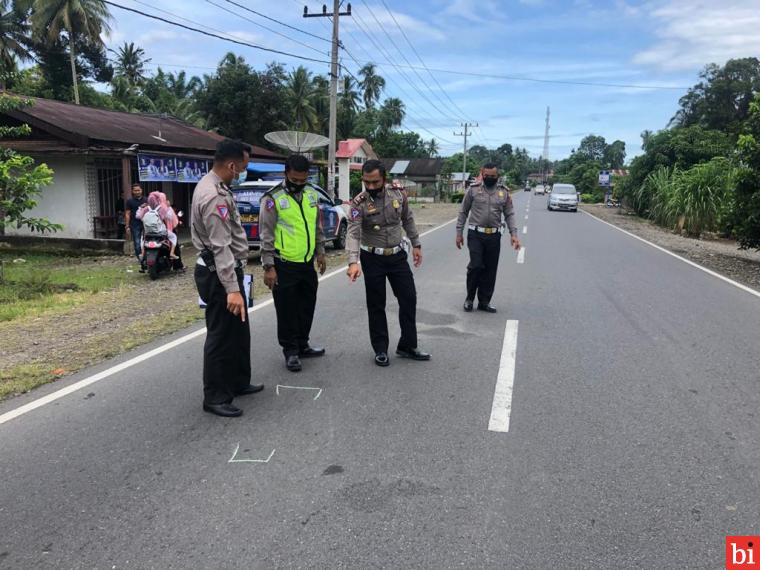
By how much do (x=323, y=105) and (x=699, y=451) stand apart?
171 feet

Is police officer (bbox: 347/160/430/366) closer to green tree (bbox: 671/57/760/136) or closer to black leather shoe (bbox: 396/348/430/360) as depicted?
black leather shoe (bbox: 396/348/430/360)

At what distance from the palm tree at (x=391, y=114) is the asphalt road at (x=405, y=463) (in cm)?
6925

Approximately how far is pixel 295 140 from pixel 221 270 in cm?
1561

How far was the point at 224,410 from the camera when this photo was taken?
420cm

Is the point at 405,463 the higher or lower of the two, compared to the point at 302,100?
lower

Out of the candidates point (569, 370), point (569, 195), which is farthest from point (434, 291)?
point (569, 195)

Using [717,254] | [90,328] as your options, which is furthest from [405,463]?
[717,254]

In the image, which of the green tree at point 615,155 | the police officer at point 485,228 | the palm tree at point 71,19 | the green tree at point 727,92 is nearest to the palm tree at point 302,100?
the palm tree at point 71,19

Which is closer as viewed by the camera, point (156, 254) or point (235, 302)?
point (235, 302)

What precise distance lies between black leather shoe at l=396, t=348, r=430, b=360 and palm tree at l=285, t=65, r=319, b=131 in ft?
144

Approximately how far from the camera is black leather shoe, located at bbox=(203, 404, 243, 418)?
418cm

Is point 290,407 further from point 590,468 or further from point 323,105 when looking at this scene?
point 323,105

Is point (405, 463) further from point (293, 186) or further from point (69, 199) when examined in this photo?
point (69, 199)

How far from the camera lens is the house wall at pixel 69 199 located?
47.9 feet
